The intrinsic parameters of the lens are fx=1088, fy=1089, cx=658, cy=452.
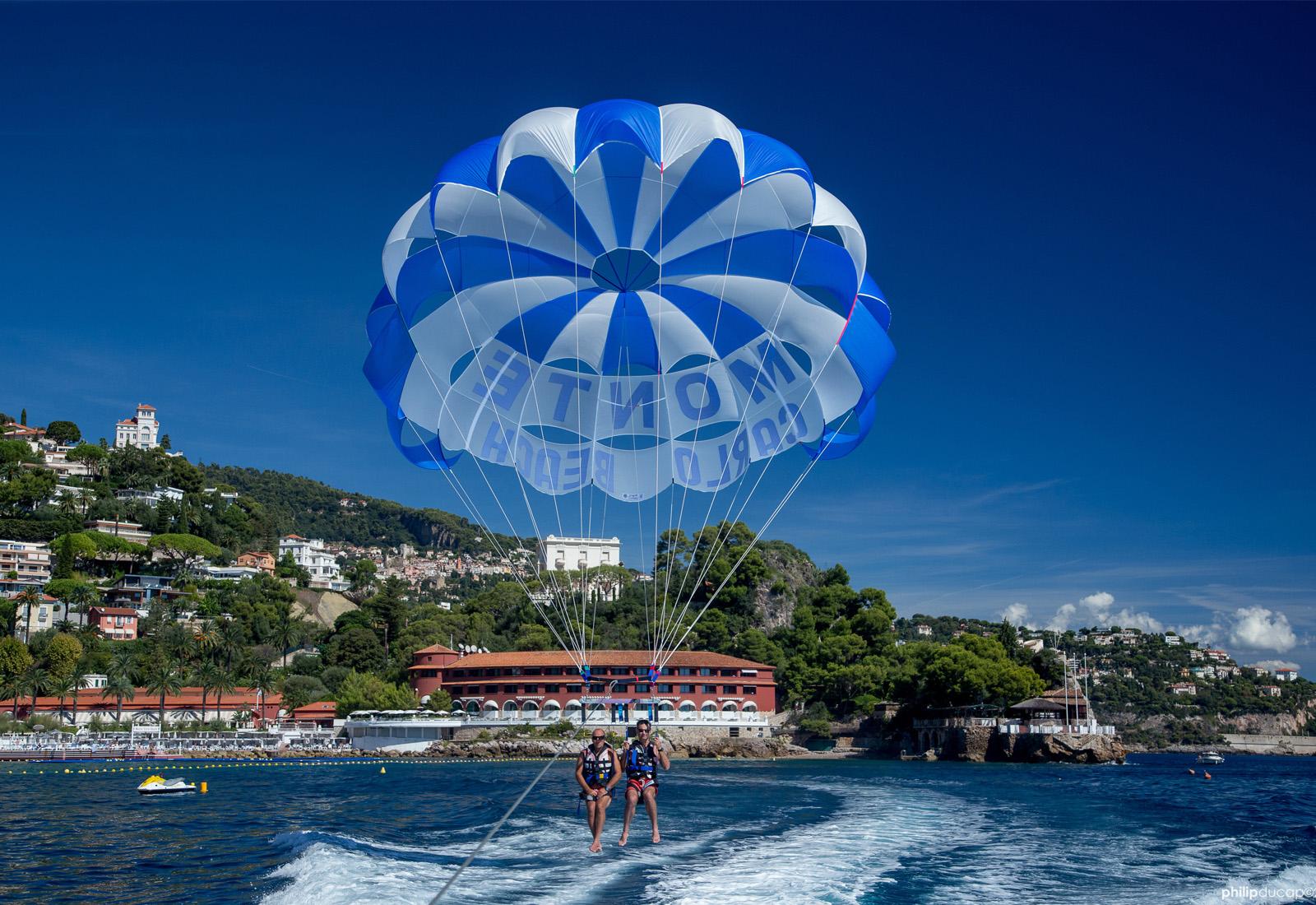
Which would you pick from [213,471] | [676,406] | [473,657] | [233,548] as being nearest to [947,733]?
[473,657]

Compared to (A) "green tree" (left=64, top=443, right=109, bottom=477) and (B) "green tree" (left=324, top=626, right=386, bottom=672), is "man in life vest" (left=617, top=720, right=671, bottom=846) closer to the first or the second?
(B) "green tree" (left=324, top=626, right=386, bottom=672)

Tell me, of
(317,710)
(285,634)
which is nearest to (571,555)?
(285,634)

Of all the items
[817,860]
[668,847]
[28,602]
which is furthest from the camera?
[28,602]

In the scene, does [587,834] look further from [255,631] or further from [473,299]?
[255,631]

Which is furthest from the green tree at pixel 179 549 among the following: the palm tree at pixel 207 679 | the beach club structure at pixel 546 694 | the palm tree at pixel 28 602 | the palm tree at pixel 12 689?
the beach club structure at pixel 546 694

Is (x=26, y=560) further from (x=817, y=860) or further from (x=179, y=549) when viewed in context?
(x=817, y=860)

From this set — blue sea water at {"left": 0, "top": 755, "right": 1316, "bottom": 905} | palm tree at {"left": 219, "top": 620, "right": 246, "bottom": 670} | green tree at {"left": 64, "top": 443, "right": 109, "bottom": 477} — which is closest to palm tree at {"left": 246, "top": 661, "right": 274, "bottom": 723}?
palm tree at {"left": 219, "top": 620, "right": 246, "bottom": 670}

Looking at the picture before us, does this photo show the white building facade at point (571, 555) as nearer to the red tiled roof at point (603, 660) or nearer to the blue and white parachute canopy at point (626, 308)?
the red tiled roof at point (603, 660)
